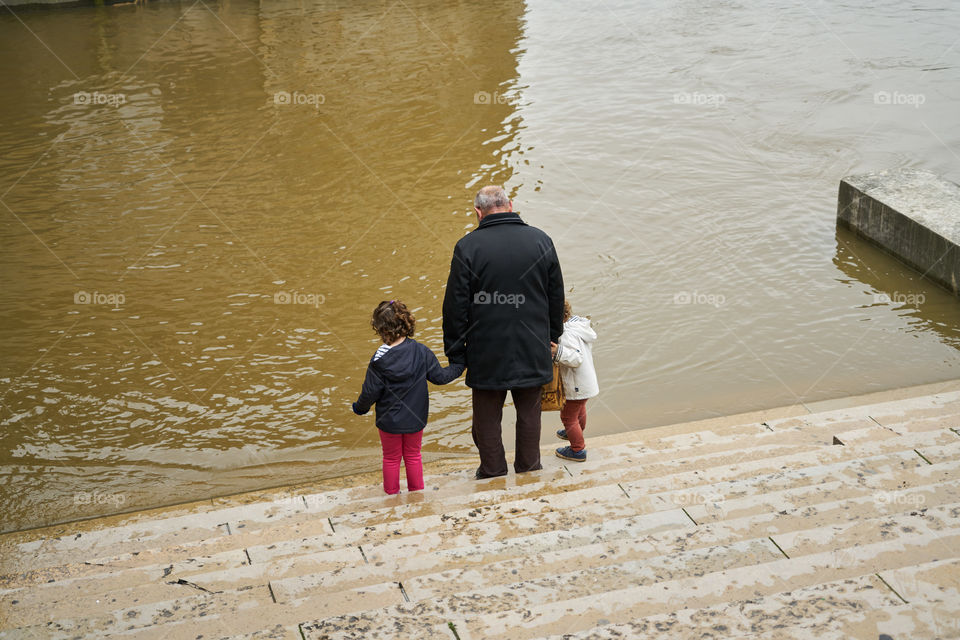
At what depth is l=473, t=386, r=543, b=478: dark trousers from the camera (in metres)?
5.05

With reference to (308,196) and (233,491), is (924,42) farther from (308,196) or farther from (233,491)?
(233,491)

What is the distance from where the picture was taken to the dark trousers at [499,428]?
5.05 metres

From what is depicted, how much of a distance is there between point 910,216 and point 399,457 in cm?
583

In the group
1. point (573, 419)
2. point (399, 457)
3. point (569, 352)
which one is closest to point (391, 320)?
point (399, 457)

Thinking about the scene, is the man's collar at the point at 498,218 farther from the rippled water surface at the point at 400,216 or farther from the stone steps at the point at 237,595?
the rippled water surface at the point at 400,216

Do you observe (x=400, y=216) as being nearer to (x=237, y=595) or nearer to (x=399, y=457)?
(x=399, y=457)

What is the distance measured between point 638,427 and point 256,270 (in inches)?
171

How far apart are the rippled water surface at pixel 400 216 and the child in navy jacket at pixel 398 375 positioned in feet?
4.22

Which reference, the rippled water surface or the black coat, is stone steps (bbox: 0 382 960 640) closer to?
the black coat

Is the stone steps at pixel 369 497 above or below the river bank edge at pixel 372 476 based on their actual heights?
above

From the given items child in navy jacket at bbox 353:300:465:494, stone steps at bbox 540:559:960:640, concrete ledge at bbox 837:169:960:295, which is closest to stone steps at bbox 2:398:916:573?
child in navy jacket at bbox 353:300:465:494

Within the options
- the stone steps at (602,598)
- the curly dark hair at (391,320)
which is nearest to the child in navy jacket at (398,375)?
the curly dark hair at (391,320)

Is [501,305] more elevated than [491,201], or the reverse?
[491,201]

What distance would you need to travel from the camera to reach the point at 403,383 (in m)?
4.88
